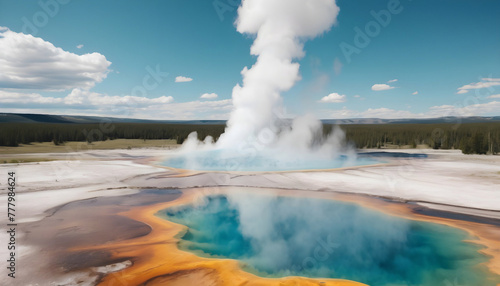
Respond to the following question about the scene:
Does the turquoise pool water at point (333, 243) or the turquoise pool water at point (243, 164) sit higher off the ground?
the turquoise pool water at point (243, 164)

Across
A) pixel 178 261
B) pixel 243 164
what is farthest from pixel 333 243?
pixel 243 164

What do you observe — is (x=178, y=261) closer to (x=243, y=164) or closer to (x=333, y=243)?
(x=333, y=243)

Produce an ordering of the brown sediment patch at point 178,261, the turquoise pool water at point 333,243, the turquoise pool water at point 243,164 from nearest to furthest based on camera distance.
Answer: the brown sediment patch at point 178,261 < the turquoise pool water at point 333,243 < the turquoise pool water at point 243,164

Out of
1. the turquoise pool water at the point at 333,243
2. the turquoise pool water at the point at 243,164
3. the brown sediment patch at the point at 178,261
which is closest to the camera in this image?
the brown sediment patch at the point at 178,261

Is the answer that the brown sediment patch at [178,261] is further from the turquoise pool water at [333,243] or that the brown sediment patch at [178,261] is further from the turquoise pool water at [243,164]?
the turquoise pool water at [243,164]

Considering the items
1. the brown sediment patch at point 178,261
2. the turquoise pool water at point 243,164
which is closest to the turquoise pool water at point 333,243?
the brown sediment patch at point 178,261

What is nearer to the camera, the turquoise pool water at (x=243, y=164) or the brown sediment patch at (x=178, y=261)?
the brown sediment patch at (x=178, y=261)

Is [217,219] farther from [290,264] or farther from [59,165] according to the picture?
[59,165]

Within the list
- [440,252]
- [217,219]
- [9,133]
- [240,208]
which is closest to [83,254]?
[217,219]
